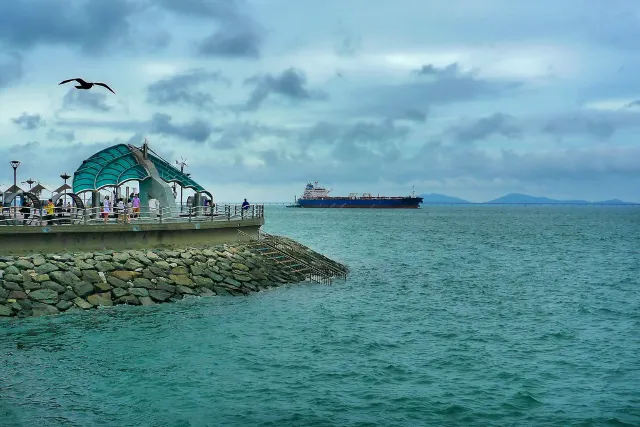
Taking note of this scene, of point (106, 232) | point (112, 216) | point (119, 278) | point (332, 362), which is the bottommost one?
point (332, 362)

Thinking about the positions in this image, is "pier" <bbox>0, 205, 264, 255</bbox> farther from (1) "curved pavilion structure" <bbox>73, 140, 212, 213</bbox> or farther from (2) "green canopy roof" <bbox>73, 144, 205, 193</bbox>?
(2) "green canopy roof" <bbox>73, 144, 205, 193</bbox>

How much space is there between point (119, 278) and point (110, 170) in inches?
477

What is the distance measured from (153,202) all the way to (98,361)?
1874 cm

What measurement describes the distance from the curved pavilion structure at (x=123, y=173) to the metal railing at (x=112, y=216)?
1.40m

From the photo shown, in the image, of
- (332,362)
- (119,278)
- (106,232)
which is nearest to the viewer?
(332,362)

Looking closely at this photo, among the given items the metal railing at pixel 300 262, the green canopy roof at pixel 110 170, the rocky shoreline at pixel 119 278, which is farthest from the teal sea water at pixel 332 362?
the green canopy roof at pixel 110 170

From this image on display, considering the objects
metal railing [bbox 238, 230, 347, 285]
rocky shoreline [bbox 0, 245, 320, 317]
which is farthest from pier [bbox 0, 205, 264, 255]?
metal railing [bbox 238, 230, 347, 285]

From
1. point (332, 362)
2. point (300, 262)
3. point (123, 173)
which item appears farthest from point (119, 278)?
point (300, 262)

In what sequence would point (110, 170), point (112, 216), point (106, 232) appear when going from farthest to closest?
point (110, 170)
point (112, 216)
point (106, 232)

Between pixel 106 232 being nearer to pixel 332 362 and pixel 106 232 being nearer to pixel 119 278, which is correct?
pixel 119 278

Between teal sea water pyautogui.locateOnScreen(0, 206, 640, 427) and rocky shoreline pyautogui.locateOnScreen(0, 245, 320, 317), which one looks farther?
rocky shoreline pyautogui.locateOnScreen(0, 245, 320, 317)

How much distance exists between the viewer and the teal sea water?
16000mm

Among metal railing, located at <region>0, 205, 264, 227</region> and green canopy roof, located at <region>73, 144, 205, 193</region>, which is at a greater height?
green canopy roof, located at <region>73, 144, 205, 193</region>

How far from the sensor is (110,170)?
38938mm
